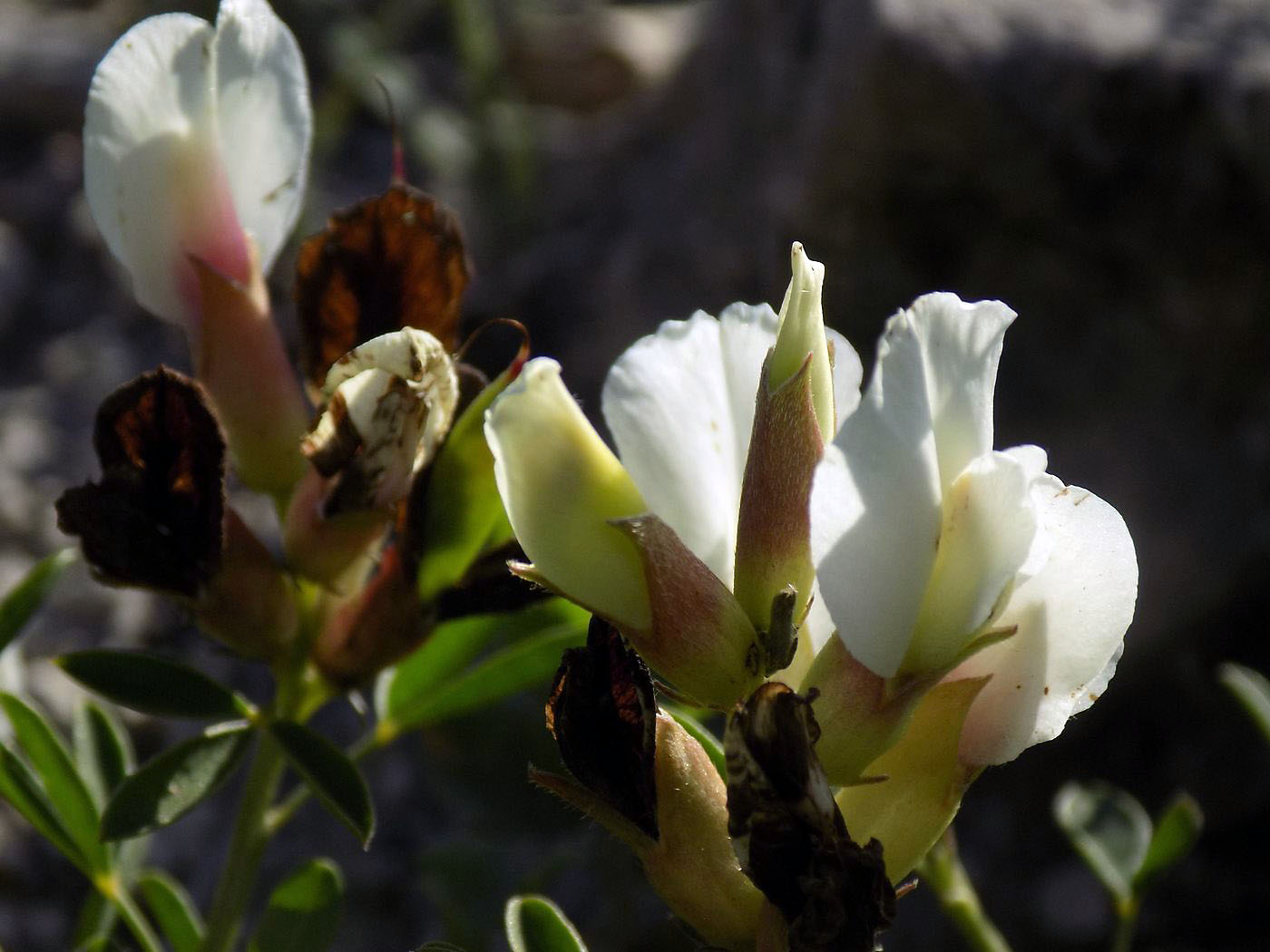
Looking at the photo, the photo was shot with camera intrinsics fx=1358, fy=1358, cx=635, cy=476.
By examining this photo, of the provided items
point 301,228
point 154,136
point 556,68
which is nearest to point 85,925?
point 154,136

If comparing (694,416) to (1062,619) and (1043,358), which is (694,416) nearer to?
(1062,619)

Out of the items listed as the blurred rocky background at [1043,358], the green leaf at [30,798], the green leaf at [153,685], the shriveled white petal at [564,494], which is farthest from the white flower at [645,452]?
the blurred rocky background at [1043,358]

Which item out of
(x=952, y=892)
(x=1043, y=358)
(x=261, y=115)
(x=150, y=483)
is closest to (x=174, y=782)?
(x=150, y=483)

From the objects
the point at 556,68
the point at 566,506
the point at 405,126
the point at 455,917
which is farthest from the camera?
the point at 556,68

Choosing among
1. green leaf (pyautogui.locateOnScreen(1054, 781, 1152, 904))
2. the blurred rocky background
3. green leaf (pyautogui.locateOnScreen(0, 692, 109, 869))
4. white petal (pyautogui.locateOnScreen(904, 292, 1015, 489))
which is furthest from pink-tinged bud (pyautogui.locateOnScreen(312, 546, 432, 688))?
the blurred rocky background

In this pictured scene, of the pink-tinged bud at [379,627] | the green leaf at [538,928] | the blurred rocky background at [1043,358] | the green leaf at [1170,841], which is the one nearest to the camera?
the green leaf at [538,928]

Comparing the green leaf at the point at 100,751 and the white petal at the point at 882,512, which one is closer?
the white petal at the point at 882,512

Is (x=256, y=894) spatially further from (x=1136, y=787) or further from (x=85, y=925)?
(x=1136, y=787)

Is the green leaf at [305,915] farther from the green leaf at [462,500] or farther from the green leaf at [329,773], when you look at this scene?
the green leaf at [462,500]
